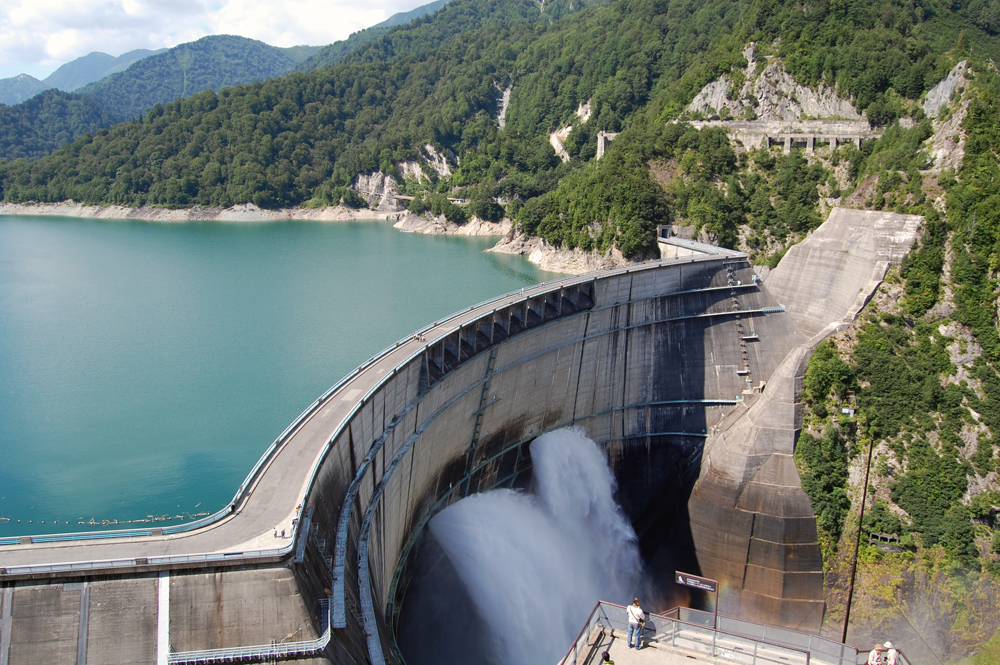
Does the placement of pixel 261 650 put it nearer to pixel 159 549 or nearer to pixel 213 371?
pixel 159 549

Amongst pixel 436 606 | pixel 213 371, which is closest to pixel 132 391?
pixel 213 371

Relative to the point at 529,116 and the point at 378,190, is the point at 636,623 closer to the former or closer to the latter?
the point at 529,116

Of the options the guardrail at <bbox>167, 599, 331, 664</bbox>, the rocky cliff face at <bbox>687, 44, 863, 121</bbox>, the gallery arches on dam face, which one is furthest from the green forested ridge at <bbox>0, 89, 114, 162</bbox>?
the guardrail at <bbox>167, 599, 331, 664</bbox>

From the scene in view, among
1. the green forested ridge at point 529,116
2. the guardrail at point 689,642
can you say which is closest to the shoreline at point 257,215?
the green forested ridge at point 529,116

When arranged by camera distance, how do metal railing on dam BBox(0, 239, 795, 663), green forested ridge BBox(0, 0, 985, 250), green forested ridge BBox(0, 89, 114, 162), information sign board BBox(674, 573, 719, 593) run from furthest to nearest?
green forested ridge BBox(0, 89, 114, 162) → green forested ridge BBox(0, 0, 985, 250) → information sign board BBox(674, 573, 719, 593) → metal railing on dam BBox(0, 239, 795, 663)

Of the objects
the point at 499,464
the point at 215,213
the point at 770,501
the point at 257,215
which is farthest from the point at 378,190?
the point at 770,501

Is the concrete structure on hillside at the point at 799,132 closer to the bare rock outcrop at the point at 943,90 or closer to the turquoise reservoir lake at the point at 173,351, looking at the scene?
the bare rock outcrop at the point at 943,90

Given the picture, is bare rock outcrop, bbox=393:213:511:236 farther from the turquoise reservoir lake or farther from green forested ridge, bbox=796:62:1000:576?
green forested ridge, bbox=796:62:1000:576
